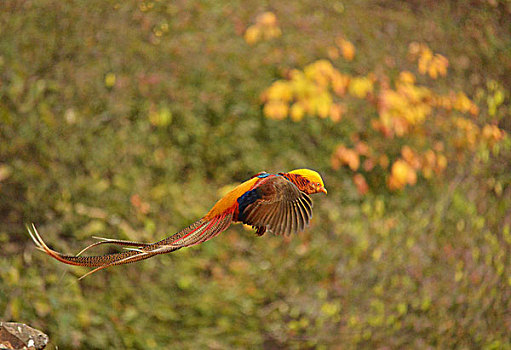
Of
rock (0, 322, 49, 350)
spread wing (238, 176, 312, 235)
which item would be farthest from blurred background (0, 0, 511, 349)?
spread wing (238, 176, 312, 235)

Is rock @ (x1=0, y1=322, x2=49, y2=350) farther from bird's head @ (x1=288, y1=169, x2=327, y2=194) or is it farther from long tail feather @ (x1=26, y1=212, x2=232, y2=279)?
bird's head @ (x1=288, y1=169, x2=327, y2=194)

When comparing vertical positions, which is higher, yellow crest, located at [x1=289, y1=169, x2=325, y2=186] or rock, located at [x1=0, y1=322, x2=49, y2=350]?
yellow crest, located at [x1=289, y1=169, x2=325, y2=186]

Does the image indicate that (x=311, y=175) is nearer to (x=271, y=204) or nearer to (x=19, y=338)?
(x=271, y=204)

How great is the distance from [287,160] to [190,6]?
1.46 metres

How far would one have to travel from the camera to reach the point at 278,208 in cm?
Result: 92

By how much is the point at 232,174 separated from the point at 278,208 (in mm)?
3020

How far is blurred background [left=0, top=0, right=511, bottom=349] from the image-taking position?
370 centimetres

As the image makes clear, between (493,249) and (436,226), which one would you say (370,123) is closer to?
(436,226)

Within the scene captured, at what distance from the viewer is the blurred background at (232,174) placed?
146 inches

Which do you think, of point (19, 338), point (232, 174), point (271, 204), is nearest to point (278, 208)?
point (271, 204)

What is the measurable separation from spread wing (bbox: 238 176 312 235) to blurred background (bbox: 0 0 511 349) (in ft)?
9.34

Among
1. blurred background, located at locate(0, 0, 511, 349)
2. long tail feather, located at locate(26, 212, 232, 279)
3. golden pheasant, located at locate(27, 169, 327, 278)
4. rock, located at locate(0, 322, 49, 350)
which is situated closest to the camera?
long tail feather, located at locate(26, 212, 232, 279)

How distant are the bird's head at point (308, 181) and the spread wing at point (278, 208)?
1 cm

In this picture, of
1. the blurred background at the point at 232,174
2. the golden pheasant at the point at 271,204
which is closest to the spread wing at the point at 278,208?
the golden pheasant at the point at 271,204
